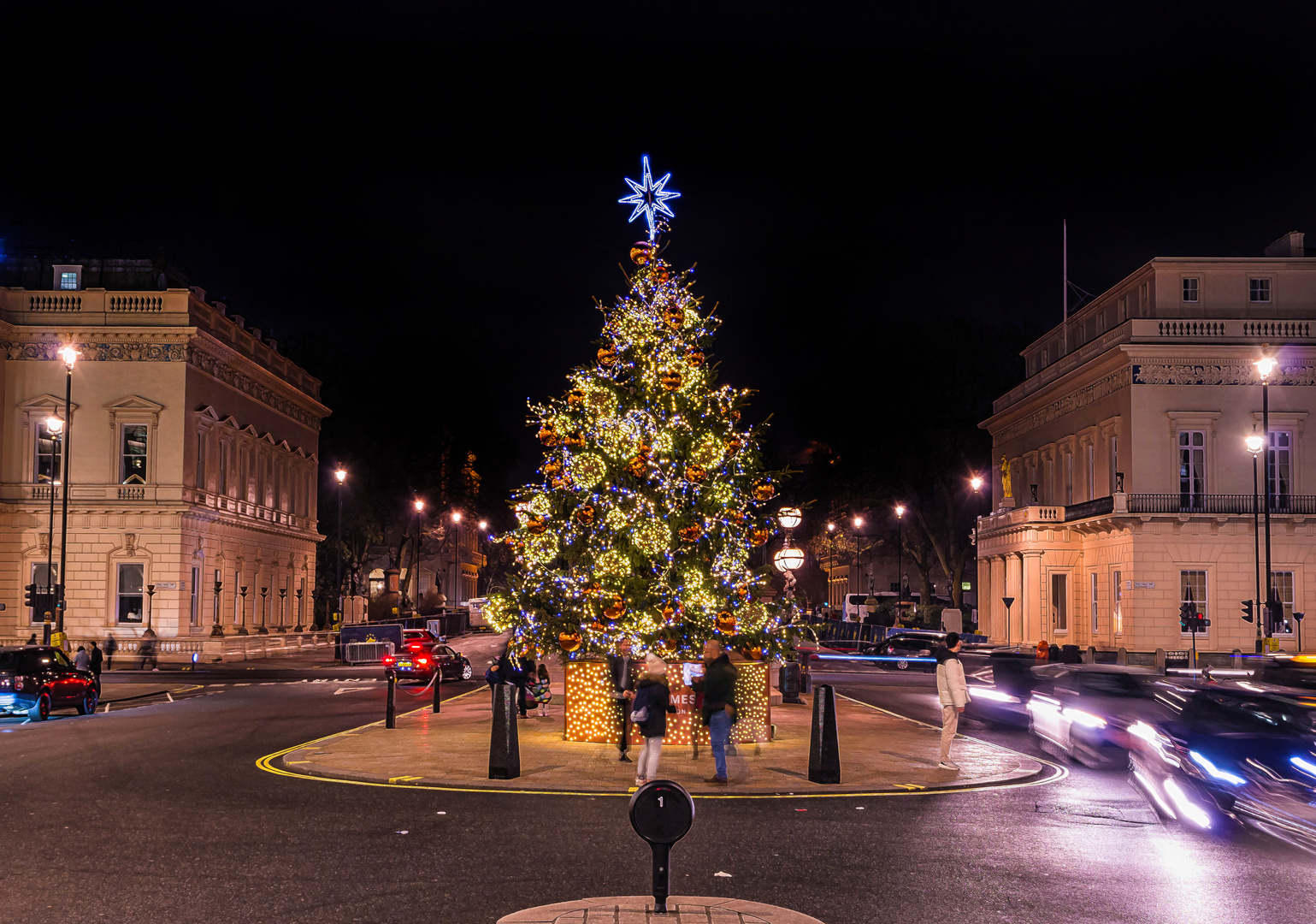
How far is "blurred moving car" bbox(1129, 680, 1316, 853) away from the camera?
12.0m

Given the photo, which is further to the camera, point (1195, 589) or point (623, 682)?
point (1195, 589)

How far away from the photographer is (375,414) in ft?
272

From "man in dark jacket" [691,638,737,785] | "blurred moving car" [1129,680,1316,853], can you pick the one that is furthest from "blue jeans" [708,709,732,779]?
"blurred moving car" [1129,680,1316,853]

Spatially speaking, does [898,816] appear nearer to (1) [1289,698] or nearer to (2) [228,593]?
(1) [1289,698]

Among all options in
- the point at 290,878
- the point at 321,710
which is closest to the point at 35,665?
the point at 321,710

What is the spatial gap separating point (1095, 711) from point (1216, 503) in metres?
37.8

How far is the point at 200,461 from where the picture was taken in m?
56.4

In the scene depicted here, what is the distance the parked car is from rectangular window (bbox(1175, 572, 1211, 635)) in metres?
29.7

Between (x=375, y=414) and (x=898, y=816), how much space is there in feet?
237

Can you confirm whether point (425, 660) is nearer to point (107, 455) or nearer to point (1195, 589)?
point (107, 455)

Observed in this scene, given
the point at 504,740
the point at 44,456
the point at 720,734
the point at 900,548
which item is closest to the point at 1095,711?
the point at 720,734

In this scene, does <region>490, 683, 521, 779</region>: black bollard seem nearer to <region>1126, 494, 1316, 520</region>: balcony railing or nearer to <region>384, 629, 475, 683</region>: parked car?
<region>384, 629, 475, 683</region>: parked car

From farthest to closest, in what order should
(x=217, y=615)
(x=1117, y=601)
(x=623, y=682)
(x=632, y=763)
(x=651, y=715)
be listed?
(x=217, y=615) → (x=1117, y=601) → (x=623, y=682) → (x=632, y=763) → (x=651, y=715)

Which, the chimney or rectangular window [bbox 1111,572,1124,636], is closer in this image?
rectangular window [bbox 1111,572,1124,636]
